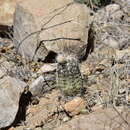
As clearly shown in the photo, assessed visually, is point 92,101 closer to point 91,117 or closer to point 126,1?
point 91,117

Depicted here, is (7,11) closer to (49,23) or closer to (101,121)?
(49,23)

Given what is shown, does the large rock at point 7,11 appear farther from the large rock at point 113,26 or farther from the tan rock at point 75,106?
the tan rock at point 75,106

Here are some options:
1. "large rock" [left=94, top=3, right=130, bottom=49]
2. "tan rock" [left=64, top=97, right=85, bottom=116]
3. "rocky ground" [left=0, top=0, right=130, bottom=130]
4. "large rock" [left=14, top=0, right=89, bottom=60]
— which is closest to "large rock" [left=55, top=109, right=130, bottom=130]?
"rocky ground" [left=0, top=0, right=130, bottom=130]

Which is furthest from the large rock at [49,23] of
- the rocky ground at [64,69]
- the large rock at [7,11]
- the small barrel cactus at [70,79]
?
the small barrel cactus at [70,79]

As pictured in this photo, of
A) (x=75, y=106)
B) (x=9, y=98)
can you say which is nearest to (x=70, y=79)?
(x=75, y=106)

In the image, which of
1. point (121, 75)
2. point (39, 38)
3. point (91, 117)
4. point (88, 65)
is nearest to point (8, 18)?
point (39, 38)

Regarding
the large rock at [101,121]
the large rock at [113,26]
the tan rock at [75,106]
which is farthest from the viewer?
the large rock at [113,26]
